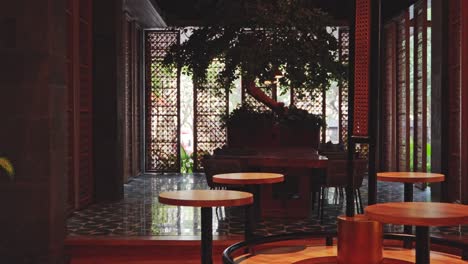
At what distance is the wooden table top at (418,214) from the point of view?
100 inches

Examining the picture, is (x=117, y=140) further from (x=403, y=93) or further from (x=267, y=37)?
(x=403, y=93)

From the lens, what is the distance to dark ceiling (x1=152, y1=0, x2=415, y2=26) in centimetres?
1229

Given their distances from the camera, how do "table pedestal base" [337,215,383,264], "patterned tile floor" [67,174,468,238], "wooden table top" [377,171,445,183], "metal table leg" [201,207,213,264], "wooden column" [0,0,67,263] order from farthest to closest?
"patterned tile floor" [67,174,468,238], "wooden column" [0,0,67,263], "wooden table top" [377,171,445,183], "metal table leg" [201,207,213,264], "table pedestal base" [337,215,383,264]

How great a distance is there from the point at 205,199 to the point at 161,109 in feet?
35.4

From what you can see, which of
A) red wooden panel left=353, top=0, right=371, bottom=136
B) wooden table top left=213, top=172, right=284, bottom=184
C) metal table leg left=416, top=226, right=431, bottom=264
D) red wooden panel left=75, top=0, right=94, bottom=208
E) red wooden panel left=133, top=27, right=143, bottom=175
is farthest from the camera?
red wooden panel left=133, top=27, right=143, bottom=175

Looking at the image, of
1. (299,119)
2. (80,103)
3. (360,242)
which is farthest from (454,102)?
(360,242)

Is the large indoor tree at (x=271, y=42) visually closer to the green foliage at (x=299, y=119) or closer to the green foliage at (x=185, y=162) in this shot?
the green foliage at (x=299, y=119)

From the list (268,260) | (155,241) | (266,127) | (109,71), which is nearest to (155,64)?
(266,127)

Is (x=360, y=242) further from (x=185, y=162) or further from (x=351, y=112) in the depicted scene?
(x=185, y=162)

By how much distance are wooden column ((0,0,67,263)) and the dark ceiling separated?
6.58 metres

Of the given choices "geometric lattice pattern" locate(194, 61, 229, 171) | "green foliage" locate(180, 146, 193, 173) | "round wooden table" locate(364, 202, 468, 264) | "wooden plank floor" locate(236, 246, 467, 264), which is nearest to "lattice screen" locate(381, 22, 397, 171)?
"geometric lattice pattern" locate(194, 61, 229, 171)

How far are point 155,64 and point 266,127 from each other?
340 cm

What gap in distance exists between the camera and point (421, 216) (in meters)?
2.57

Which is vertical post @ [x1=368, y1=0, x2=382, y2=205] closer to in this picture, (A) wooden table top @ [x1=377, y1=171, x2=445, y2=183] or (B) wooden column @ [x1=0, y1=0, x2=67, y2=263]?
(A) wooden table top @ [x1=377, y1=171, x2=445, y2=183]
